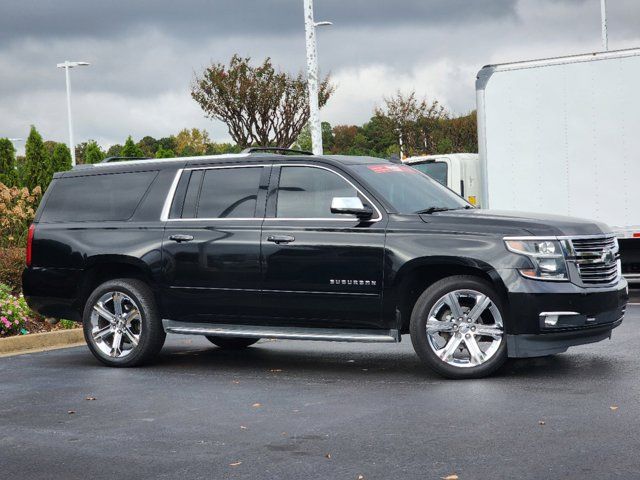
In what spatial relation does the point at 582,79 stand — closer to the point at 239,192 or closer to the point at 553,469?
the point at 239,192

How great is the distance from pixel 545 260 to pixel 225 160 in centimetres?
323

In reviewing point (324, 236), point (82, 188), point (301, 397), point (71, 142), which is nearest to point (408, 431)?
point (301, 397)

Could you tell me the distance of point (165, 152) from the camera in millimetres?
46031

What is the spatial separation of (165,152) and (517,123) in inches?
1253

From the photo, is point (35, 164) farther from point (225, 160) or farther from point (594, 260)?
point (594, 260)

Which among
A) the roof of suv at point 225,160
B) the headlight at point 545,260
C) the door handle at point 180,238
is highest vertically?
the roof of suv at point 225,160

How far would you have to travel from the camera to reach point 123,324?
33.2 ft

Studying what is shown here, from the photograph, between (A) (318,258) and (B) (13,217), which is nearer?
(A) (318,258)

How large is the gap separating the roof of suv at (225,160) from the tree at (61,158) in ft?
75.3

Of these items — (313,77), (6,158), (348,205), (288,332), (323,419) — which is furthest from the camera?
(6,158)

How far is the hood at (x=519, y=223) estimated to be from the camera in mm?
8461

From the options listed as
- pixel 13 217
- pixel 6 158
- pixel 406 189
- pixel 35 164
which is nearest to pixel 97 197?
pixel 406 189

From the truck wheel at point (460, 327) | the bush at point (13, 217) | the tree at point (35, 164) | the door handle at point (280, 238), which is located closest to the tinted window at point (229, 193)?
the door handle at point (280, 238)

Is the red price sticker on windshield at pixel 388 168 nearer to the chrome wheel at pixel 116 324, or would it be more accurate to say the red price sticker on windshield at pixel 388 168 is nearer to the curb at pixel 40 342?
the chrome wheel at pixel 116 324
